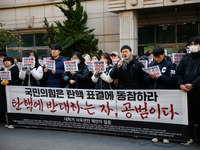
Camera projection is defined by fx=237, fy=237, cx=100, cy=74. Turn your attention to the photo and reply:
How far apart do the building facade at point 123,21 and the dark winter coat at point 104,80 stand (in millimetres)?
6255

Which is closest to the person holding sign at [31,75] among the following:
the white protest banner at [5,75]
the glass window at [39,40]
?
the white protest banner at [5,75]

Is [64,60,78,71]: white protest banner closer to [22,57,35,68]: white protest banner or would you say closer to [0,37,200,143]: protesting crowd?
[0,37,200,143]: protesting crowd

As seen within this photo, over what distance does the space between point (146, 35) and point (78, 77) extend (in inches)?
350

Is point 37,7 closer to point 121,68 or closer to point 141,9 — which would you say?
point 141,9

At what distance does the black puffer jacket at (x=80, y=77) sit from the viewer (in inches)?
239

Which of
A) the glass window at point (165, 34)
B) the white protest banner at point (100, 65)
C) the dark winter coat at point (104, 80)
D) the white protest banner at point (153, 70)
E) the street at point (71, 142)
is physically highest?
the glass window at point (165, 34)

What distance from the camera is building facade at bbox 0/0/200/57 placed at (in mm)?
11711

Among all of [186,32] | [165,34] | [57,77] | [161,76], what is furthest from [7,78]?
[186,32]

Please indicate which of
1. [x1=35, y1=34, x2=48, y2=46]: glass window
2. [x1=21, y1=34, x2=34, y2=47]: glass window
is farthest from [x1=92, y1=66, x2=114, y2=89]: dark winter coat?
[x1=21, y1=34, x2=34, y2=47]: glass window

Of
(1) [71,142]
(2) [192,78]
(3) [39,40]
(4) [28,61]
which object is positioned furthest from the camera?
(3) [39,40]

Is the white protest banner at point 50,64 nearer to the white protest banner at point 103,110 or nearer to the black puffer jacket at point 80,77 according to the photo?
the black puffer jacket at point 80,77

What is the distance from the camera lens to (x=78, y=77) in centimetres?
605

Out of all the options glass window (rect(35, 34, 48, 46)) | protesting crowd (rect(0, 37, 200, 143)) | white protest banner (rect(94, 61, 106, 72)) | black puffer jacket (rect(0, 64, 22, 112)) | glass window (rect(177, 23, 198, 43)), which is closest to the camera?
protesting crowd (rect(0, 37, 200, 143))

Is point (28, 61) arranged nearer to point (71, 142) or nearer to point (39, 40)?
point (71, 142)
